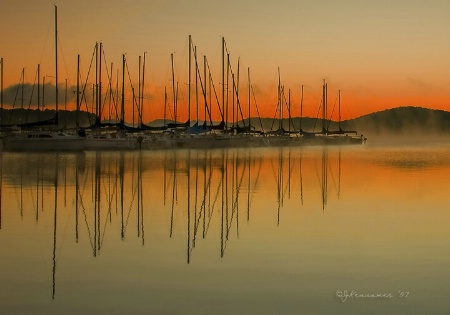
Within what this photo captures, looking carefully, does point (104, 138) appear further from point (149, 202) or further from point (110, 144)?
point (149, 202)

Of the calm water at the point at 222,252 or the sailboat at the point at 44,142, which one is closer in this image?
the calm water at the point at 222,252

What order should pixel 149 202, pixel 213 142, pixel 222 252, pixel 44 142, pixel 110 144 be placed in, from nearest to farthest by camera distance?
pixel 222 252 < pixel 149 202 < pixel 44 142 < pixel 110 144 < pixel 213 142

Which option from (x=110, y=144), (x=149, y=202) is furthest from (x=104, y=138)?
(x=149, y=202)

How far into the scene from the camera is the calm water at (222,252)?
31.1ft

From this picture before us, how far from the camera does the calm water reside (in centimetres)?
947

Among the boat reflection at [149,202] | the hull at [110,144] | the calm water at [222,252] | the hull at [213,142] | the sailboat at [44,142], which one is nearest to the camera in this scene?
the calm water at [222,252]

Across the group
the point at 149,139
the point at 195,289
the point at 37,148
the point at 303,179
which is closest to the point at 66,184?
the point at 303,179

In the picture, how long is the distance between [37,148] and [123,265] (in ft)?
A: 176

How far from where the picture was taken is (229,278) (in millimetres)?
10695

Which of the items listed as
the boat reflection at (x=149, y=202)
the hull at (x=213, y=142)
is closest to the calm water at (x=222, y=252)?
the boat reflection at (x=149, y=202)

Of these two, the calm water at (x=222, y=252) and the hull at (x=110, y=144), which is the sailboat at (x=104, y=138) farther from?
the calm water at (x=222, y=252)

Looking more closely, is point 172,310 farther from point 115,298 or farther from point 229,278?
point 229,278

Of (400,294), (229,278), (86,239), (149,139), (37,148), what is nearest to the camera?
(400,294)

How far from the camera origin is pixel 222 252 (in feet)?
41.9
